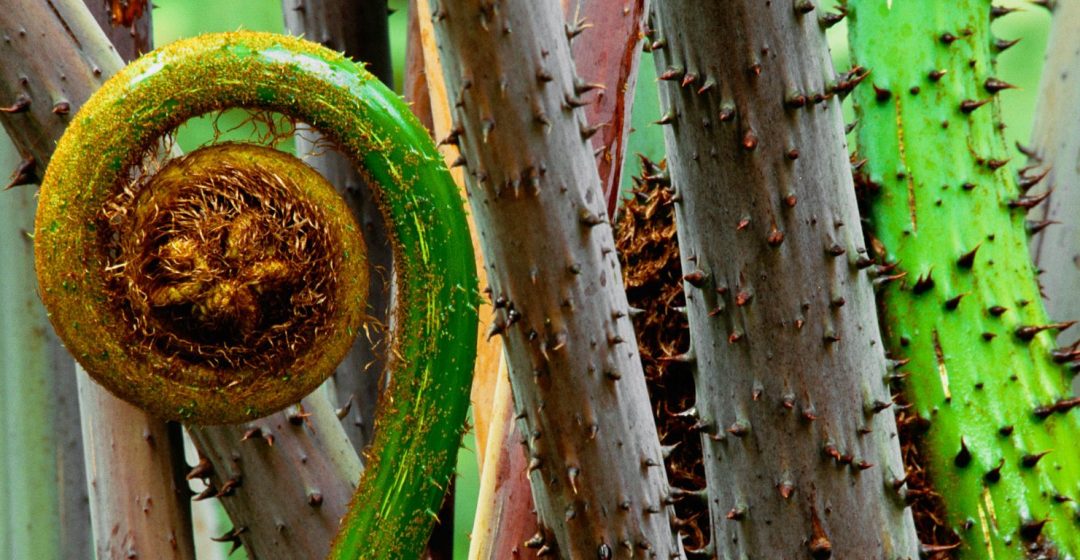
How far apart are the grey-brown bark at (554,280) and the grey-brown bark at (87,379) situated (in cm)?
27

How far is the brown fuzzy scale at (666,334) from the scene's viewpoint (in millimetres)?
660

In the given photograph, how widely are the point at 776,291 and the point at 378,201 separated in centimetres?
20

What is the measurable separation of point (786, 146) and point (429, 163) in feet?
0.55

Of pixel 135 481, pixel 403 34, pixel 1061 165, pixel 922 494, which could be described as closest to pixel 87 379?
pixel 135 481

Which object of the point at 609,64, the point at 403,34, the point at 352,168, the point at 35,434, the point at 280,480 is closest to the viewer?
the point at 280,480

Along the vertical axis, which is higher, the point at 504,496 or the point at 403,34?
the point at 403,34

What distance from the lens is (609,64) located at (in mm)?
710

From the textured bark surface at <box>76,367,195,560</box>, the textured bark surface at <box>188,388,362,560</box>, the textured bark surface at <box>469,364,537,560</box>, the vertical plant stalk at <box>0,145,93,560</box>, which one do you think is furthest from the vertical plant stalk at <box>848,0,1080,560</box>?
the vertical plant stalk at <box>0,145,93,560</box>

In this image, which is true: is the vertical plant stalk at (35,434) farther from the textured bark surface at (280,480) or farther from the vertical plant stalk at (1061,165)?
the vertical plant stalk at (1061,165)

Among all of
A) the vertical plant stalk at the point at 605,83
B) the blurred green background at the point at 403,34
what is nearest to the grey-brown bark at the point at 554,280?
the vertical plant stalk at the point at 605,83

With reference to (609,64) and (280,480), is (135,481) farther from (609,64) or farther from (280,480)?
(609,64)

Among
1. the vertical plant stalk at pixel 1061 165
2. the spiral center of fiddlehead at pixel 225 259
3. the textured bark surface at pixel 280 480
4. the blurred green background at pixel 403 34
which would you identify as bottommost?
the textured bark surface at pixel 280 480

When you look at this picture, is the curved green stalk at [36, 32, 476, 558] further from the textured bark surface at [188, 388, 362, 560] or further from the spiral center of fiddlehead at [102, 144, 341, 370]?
the textured bark surface at [188, 388, 362, 560]

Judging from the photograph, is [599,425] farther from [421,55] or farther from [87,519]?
[87,519]
